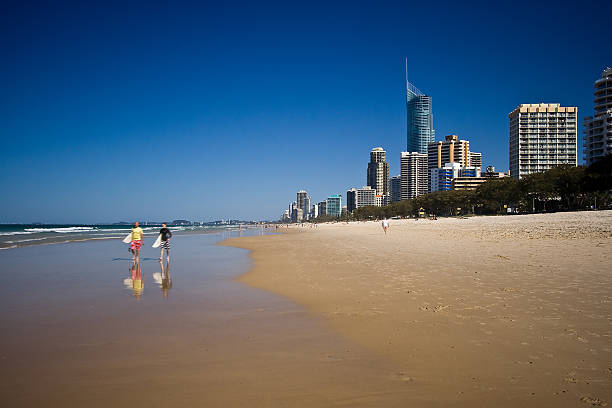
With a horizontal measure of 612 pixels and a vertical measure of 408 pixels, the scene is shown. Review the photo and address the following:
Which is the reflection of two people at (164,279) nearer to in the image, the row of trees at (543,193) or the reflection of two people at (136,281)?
the reflection of two people at (136,281)

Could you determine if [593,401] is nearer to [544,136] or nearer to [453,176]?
[544,136]

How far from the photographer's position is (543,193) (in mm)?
70750

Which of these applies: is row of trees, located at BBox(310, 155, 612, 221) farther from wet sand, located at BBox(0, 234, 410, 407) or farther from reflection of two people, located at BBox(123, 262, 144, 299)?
wet sand, located at BBox(0, 234, 410, 407)

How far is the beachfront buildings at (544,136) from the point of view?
16100cm

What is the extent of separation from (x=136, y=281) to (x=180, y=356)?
311 inches

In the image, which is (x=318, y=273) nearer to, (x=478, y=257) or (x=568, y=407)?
(x=478, y=257)

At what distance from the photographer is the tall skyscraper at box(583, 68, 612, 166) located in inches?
4810

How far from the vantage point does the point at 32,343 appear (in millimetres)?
5871

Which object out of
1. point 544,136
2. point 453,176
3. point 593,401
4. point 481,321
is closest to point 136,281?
point 481,321

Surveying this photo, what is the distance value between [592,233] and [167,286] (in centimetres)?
2080

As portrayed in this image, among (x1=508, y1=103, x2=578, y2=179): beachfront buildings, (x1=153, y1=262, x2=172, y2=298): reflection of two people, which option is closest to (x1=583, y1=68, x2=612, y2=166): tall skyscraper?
(x1=508, y1=103, x2=578, y2=179): beachfront buildings

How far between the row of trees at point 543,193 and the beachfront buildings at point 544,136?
7390 cm

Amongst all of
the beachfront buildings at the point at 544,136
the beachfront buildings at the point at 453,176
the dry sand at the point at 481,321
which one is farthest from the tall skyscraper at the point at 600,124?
the dry sand at the point at 481,321

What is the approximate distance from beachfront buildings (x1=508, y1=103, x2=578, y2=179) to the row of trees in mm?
73904
